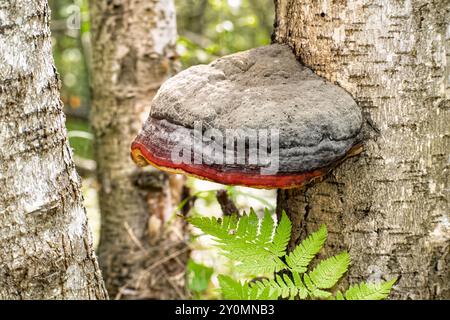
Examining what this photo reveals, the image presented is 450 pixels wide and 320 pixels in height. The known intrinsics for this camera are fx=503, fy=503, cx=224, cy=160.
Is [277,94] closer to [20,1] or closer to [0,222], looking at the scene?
[20,1]

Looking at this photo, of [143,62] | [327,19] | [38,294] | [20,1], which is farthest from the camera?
[143,62]

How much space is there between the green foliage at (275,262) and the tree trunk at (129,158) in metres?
1.75

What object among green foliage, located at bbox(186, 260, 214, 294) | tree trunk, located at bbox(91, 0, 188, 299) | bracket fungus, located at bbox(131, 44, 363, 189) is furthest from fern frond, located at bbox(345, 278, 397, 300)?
tree trunk, located at bbox(91, 0, 188, 299)

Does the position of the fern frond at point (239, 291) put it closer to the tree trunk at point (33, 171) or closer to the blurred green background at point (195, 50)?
the tree trunk at point (33, 171)

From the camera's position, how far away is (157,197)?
392 cm

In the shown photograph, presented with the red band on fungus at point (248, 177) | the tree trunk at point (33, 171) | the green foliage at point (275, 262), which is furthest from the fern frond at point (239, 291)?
the tree trunk at point (33, 171)

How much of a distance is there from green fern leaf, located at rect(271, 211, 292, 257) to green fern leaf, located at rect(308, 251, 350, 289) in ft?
0.51

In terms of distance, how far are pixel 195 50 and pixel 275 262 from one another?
12.5 feet

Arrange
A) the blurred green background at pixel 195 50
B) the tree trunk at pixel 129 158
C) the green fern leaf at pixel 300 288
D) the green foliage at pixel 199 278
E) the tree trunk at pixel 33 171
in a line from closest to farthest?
the tree trunk at pixel 33 171
the green fern leaf at pixel 300 288
the green foliage at pixel 199 278
the tree trunk at pixel 129 158
the blurred green background at pixel 195 50

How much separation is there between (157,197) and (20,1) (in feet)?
7.54

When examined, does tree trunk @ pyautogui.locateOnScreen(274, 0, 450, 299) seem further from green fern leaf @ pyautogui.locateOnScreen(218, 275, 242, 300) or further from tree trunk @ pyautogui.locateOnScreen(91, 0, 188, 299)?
tree trunk @ pyautogui.locateOnScreen(91, 0, 188, 299)

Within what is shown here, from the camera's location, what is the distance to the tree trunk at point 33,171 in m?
1.82

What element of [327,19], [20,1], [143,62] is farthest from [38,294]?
[143,62]

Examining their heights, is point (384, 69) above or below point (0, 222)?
above
